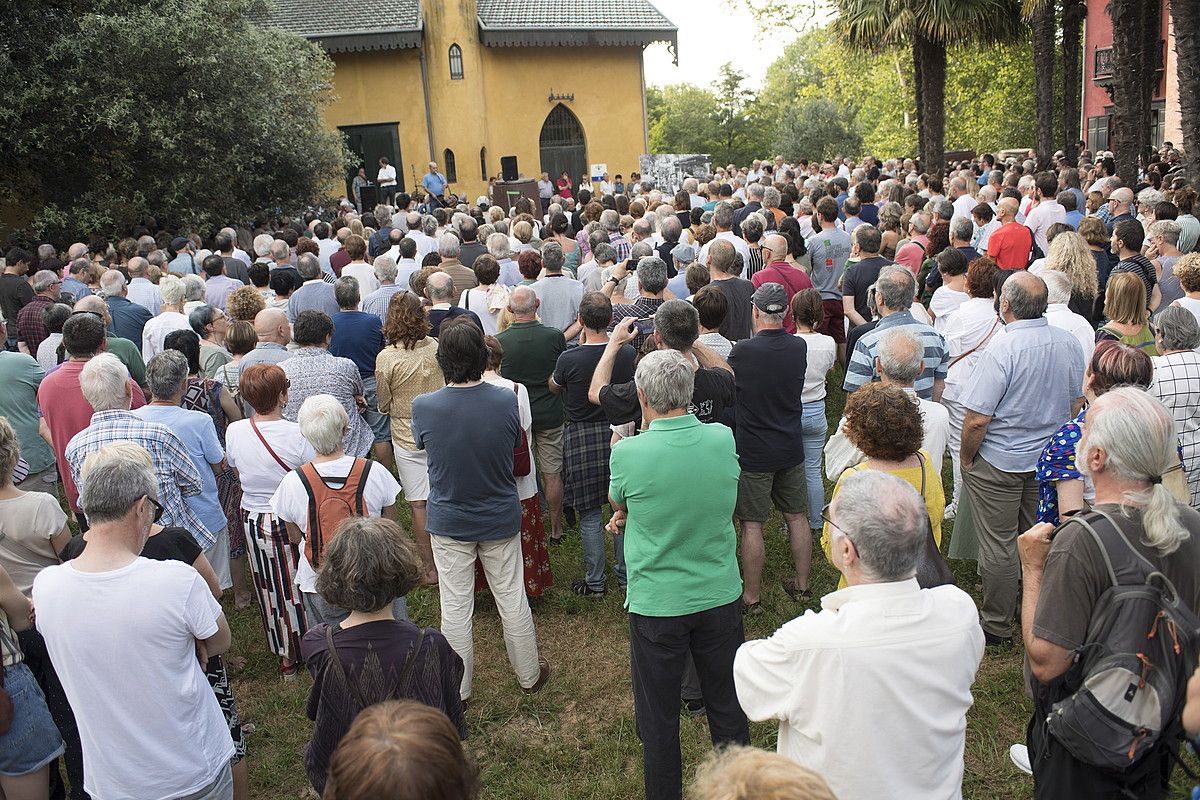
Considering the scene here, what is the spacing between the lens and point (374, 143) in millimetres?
29125

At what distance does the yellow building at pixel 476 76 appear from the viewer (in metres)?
28.1

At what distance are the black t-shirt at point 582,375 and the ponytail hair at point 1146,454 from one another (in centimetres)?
290

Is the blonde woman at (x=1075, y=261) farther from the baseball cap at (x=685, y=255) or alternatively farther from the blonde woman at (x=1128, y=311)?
the baseball cap at (x=685, y=255)

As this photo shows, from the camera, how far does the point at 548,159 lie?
30906 millimetres

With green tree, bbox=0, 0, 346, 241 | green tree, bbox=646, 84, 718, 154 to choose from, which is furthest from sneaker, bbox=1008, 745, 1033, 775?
green tree, bbox=646, 84, 718, 154

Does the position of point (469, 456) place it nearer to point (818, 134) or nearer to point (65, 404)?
point (65, 404)

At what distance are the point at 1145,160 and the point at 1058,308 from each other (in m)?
13.6

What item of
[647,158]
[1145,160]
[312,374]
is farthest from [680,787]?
[647,158]

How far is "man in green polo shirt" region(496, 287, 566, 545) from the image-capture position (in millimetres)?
5992

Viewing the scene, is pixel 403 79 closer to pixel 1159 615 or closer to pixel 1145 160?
pixel 1145 160

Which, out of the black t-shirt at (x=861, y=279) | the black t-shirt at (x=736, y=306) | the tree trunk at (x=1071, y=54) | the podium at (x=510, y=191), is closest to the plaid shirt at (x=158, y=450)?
the black t-shirt at (x=736, y=306)

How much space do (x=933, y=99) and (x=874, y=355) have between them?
56.0 ft

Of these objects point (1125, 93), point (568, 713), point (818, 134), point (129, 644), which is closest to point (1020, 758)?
point (568, 713)

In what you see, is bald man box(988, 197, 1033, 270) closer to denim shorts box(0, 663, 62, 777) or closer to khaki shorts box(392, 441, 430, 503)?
khaki shorts box(392, 441, 430, 503)
